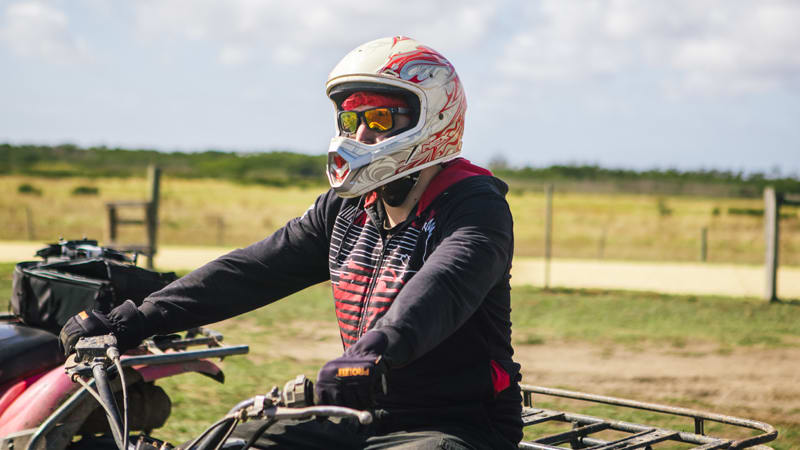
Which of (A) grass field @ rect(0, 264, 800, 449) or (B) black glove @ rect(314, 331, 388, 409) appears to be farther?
(A) grass field @ rect(0, 264, 800, 449)

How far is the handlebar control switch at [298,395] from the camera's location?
1859mm

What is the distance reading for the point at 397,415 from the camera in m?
2.24

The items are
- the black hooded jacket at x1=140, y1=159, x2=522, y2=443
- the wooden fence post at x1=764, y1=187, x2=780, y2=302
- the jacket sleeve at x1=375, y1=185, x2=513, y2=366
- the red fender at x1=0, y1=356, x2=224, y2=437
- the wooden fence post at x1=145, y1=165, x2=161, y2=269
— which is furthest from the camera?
the wooden fence post at x1=145, y1=165, x2=161, y2=269

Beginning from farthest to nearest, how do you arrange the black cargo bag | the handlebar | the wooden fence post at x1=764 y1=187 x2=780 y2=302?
the wooden fence post at x1=764 y1=187 x2=780 y2=302, the black cargo bag, the handlebar

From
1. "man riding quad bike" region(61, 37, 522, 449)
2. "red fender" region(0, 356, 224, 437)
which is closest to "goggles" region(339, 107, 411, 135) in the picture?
"man riding quad bike" region(61, 37, 522, 449)

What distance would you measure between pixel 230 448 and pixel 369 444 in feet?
1.24

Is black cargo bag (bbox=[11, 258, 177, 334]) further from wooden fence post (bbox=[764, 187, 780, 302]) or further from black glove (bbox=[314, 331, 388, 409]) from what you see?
wooden fence post (bbox=[764, 187, 780, 302])

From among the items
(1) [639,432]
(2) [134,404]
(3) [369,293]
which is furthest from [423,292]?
(2) [134,404]

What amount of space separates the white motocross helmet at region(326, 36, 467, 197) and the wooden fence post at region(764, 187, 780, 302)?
1232 centimetres

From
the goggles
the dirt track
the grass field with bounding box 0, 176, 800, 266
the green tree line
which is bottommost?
the dirt track

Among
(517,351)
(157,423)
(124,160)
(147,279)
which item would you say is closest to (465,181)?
(147,279)

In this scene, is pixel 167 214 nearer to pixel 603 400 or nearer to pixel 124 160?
pixel 603 400

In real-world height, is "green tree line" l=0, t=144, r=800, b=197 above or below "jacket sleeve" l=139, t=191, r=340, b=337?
above

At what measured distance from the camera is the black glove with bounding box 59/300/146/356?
2518mm
